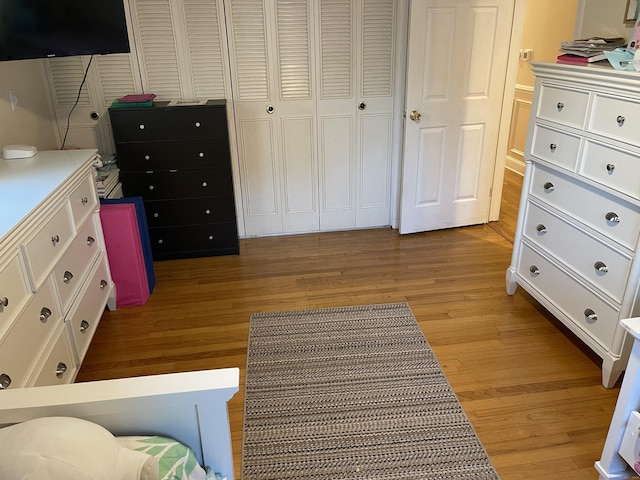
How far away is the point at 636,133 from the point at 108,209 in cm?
248

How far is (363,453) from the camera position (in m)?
1.86

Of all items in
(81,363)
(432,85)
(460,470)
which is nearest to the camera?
(460,470)

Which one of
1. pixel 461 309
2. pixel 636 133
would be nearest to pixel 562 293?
pixel 461 309

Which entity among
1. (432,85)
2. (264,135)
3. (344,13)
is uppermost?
(344,13)

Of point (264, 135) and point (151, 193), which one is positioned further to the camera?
point (264, 135)

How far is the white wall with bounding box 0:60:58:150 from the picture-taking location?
267 cm

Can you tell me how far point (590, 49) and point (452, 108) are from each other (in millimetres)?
1309

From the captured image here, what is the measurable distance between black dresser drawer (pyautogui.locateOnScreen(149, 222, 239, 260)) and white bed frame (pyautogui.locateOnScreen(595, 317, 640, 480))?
2.49 m

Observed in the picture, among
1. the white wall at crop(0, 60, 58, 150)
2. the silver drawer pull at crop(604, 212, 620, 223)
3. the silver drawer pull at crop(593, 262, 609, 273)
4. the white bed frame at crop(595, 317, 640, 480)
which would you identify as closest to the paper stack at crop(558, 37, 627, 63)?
the silver drawer pull at crop(604, 212, 620, 223)

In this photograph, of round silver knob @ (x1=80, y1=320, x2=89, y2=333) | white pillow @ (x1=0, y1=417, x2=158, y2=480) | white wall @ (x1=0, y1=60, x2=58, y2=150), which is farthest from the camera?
white wall @ (x1=0, y1=60, x2=58, y2=150)

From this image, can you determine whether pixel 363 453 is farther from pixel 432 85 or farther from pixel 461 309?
pixel 432 85

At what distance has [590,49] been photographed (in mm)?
2221

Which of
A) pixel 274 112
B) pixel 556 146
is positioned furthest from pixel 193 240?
pixel 556 146

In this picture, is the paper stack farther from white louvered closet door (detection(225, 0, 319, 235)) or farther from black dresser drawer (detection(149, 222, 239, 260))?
black dresser drawer (detection(149, 222, 239, 260))
